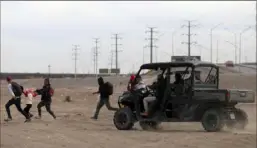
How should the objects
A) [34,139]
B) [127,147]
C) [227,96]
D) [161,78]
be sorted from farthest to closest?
[161,78] < [227,96] < [34,139] < [127,147]

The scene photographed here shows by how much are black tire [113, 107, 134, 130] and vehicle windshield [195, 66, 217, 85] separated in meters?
2.47

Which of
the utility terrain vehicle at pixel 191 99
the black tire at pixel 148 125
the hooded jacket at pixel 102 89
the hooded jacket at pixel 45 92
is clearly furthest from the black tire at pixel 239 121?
the hooded jacket at pixel 45 92

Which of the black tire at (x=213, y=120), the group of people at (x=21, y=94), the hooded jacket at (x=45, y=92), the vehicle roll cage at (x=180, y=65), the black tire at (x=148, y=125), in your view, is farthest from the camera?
the hooded jacket at (x=45, y=92)

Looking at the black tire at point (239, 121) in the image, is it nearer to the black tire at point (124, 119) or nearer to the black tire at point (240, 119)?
the black tire at point (240, 119)

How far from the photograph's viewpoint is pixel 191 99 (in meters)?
15.2

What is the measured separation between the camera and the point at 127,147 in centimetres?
1188

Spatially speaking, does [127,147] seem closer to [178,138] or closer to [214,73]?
[178,138]

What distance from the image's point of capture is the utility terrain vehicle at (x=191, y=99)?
14922mm

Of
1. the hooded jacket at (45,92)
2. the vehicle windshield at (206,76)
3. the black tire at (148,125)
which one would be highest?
the vehicle windshield at (206,76)

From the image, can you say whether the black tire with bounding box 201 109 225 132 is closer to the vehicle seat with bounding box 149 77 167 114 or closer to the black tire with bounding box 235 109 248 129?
the black tire with bounding box 235 109 248 129

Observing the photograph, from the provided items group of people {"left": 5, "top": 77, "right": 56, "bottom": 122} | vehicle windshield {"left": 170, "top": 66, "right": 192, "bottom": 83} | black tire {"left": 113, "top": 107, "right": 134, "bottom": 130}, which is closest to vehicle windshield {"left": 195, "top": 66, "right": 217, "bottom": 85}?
vehicle windshield {"left": 170, "top": 66, "right": 192, "bottom": 83}

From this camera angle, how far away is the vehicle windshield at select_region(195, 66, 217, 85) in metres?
15.5

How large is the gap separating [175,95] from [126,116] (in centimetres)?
188

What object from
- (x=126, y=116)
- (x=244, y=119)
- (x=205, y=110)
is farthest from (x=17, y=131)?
(x=244, y=119)
